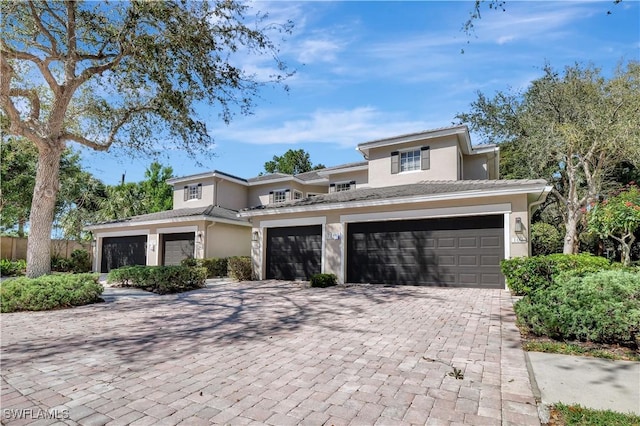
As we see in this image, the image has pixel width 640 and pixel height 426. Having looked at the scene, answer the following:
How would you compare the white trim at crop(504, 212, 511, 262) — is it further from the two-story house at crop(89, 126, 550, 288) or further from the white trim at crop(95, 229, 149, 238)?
the white trim at crop(95, 229, 149, 238)

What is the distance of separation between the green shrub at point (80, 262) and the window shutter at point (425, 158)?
2099 centimetres

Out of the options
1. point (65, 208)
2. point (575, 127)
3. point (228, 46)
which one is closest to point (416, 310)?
point (228, 46)

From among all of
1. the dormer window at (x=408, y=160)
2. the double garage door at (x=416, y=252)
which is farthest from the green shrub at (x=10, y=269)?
the dormer window at (x=408, y=160)

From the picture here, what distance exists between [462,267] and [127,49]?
11774 mm

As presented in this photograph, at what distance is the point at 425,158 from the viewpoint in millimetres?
15188

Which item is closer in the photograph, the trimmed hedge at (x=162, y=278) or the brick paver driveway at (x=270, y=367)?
the brick paver driveway at (x=270, y=367)

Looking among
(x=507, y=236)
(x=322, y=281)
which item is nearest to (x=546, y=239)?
(x=507, y=236)

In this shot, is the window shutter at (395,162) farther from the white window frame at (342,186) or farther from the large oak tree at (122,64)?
the large oak tree at (122,64)

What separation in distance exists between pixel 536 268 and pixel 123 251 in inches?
810

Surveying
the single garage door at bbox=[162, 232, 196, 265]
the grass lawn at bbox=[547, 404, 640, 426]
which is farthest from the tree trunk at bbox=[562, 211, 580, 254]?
the single garage door at bbox=[162, 232, 196, 265]

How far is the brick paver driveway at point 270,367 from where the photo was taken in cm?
305

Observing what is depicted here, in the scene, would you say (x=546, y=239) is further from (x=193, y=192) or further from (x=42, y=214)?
(x=42, y=214)

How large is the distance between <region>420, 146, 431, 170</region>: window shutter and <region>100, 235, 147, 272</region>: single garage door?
15285mm

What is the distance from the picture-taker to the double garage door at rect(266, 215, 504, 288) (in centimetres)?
1077
